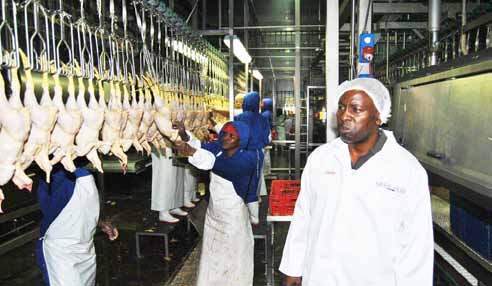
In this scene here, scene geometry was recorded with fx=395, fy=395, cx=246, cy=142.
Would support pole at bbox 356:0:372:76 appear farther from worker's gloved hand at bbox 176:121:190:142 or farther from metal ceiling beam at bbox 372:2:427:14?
worker's gloved hand at bbox 176:121:190:142

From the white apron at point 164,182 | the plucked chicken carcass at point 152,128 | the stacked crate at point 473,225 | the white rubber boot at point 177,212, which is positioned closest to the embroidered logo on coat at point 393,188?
the stacked crate at point 473,225

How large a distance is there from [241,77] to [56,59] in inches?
294

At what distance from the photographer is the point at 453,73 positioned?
2.01 metres

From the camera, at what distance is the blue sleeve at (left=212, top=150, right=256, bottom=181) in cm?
304

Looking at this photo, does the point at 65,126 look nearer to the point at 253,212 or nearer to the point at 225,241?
the point at 225,241

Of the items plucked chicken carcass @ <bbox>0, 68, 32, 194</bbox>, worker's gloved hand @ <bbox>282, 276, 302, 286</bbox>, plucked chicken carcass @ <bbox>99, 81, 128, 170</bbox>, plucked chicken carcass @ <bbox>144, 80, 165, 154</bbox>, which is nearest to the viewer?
plucked chicken carcass @ <bbox>0, 68, 32, 194</bbox>

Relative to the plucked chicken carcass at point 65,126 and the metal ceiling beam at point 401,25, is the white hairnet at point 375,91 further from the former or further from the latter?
the metal ceiling beam at point 401,25

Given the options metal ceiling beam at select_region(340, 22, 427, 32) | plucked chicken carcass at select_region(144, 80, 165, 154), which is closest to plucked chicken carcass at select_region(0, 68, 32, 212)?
plucked chicken carcass at select_region(144, 80, 165, 154)

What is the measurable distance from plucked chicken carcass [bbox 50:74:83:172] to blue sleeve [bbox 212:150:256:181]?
1415mm

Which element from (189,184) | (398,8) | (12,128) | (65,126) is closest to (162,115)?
(65,126)

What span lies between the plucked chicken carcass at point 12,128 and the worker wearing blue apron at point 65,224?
82cm

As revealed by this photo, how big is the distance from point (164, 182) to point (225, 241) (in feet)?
5.86

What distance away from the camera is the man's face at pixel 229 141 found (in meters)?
→ 3.02

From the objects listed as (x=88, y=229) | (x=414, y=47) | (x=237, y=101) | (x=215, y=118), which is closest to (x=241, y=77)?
(x=237, y=101)
